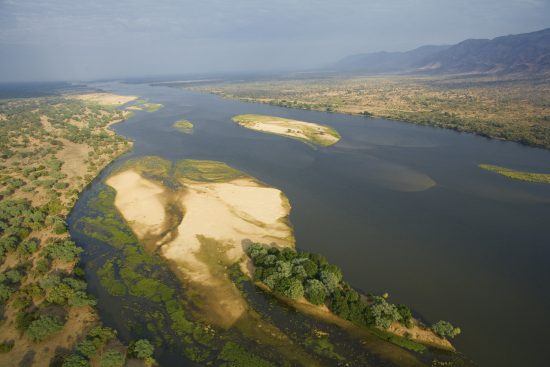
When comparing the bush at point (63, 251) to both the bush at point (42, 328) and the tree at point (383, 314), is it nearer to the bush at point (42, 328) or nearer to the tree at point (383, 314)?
the bush at point (42, 328)

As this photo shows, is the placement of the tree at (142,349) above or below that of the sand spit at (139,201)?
below

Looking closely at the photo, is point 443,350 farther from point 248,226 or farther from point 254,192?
point 254,192

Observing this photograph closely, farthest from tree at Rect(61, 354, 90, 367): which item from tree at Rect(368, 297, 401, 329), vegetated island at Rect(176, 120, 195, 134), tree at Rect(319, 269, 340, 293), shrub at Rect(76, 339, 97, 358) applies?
vegetated island at Rect(176, 120, 195, 134)

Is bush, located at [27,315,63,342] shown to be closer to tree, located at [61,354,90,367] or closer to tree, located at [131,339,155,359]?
tree, located at [61,354,90,367]

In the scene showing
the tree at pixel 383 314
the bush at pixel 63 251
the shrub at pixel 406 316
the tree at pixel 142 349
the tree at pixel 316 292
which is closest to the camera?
the tree at pixel 142 349

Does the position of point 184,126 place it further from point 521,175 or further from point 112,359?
point 112,359

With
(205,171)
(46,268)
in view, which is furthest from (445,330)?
(205,171)

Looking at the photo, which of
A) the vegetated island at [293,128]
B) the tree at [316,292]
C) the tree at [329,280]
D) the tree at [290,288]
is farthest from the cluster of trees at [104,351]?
the vegetated island at [293,128]
